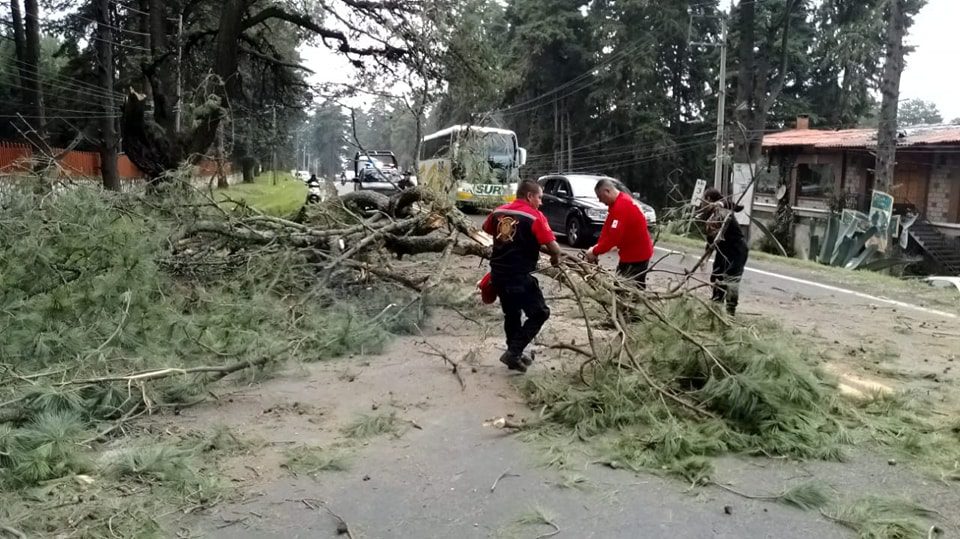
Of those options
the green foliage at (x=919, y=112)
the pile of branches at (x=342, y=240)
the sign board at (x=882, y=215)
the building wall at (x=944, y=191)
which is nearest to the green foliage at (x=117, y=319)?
the pile of branches at (x=342, y=240)

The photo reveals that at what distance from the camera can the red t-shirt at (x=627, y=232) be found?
22.4 ft

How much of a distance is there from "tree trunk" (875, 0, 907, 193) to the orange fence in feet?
54.1

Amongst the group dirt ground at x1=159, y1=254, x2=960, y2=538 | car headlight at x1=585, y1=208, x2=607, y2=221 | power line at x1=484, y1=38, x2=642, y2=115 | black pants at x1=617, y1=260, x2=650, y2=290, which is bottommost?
dirt ground at x1=159, y1=254, x2=960, y2=538

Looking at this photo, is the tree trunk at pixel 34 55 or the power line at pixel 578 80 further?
the power line at pixel 578 80

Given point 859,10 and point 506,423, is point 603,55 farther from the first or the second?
point 506,423

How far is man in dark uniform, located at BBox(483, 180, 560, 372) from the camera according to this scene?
558cm

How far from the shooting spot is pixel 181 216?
27.6 ft

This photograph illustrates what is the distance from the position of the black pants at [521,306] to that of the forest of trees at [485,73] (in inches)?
207

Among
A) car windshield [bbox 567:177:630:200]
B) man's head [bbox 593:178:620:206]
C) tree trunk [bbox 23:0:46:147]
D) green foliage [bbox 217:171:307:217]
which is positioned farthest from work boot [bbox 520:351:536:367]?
tree trunk [bbox 23:0:46:147]

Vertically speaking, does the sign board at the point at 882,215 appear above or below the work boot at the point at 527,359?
above

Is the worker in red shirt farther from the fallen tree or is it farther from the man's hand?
the man's hand

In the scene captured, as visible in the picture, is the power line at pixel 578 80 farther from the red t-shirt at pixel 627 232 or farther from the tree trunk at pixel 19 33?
the red t-shirt at pixel 627 232

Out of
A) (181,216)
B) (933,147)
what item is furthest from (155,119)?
(933,147)

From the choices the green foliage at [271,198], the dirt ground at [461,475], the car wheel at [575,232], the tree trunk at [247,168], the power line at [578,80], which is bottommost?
the dirt ground at [461,475]
